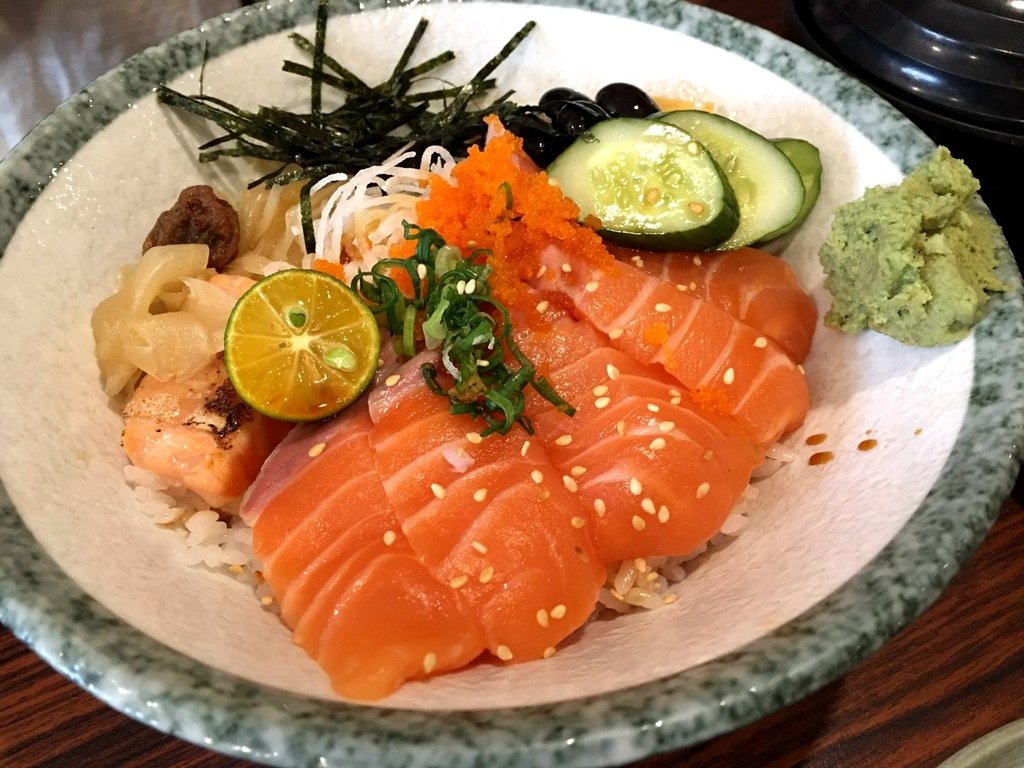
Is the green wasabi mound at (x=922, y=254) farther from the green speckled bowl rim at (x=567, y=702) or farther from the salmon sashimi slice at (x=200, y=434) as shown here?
the salmon sashimi slice at (x=200, y=434)

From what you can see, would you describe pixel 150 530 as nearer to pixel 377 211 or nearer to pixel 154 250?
pixel 154 250

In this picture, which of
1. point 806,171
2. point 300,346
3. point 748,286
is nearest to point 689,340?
point 748,286

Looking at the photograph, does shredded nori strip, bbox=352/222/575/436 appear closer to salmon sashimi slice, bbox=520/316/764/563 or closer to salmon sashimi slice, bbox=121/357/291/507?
salmon sashimi slice, bbox=520/316/764/563

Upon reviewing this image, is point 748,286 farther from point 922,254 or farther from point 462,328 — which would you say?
point 462,328

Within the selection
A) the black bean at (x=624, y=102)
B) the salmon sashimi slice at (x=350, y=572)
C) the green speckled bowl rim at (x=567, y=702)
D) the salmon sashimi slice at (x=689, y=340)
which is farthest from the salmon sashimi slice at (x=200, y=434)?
the black bean at (x=624, y=102)

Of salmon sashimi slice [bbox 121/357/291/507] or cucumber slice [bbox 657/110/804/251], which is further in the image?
cucumber slice [bbox 657/110/804/251]

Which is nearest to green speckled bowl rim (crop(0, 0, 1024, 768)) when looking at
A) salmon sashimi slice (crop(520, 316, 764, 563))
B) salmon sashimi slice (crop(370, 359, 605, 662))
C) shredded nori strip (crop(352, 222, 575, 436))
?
salmon sashimi slice (crop(370, 359, 605, 662))
